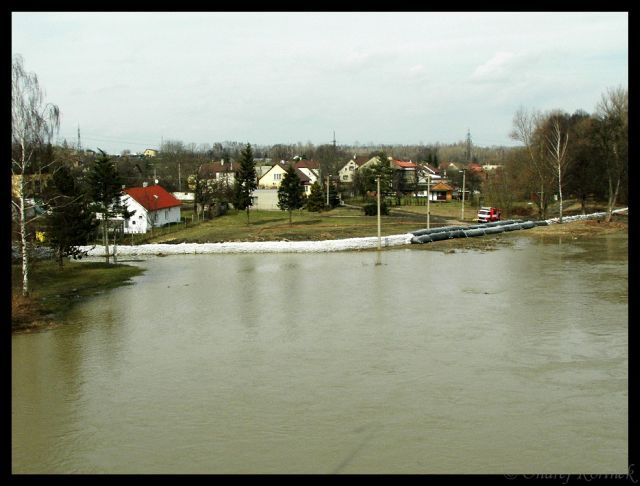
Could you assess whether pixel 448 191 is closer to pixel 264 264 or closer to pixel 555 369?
pixel 264 264

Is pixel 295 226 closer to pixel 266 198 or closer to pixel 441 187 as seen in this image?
pixel 266 198

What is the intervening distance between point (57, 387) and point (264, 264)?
15.4 m

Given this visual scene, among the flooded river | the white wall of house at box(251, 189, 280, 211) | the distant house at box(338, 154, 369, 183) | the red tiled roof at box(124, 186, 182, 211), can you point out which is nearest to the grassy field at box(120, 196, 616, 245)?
the red tiled roof at box(124, 186, 182, 211)

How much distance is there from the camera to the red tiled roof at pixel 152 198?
1522 inches

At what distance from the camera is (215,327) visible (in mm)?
15711

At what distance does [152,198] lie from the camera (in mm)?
39750

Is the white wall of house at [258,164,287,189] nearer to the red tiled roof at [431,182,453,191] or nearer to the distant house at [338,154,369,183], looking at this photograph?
the distant house at [338,154,369,183]

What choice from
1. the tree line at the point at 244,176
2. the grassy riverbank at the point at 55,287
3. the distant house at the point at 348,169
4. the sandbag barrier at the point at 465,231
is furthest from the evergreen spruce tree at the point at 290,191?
the distant house at the point at 348,169

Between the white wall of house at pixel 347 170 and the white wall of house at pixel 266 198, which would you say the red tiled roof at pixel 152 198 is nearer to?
the white wall of house at pixel 266 198

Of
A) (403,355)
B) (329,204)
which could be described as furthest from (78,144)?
(403,355)

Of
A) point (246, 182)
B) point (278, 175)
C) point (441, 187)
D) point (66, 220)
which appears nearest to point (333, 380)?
point (66, 220)

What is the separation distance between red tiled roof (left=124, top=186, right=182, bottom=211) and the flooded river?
1903cm

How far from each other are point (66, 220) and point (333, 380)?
51.8 feet

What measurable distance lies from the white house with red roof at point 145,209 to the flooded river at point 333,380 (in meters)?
18.6
